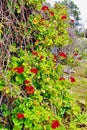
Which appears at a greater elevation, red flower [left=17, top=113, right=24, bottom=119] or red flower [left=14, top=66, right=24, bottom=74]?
red flower [left=14, top=66, right=24, bottom=74]

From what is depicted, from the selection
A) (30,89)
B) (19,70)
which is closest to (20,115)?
(30,89)

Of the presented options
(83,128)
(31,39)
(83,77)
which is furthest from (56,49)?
(83,77)

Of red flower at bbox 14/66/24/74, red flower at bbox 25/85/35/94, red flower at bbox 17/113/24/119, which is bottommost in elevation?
red flower at bbox 17/113/24/119

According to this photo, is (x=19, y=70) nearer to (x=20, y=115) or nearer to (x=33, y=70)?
(x=33, y=70)

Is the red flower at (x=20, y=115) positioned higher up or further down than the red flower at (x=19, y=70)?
further down

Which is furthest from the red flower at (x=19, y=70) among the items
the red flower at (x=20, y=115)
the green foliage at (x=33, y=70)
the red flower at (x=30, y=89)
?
the red flower at (x=20, y=115)

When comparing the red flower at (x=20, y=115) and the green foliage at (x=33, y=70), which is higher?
the green foliage at (x=33, y=70)

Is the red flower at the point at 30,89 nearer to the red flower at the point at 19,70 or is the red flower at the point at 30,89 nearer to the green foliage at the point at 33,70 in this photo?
the green foliage at the point at 33,70

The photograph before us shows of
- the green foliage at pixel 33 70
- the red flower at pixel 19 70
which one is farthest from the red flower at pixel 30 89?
the red flower at pixel 19 70

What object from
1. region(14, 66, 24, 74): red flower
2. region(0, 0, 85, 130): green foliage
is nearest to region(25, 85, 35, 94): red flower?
region(0, 0, 85, 130): green foliage

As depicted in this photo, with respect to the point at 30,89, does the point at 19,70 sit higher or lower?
higher

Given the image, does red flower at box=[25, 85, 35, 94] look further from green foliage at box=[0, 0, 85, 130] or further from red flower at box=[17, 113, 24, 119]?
red flower at box=[17, 113, 24, 119]

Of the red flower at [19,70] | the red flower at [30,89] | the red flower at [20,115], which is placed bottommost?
the red flower at [20,115]

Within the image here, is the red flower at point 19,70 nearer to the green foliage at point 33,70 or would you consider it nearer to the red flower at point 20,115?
the green foliage at point 33,70
